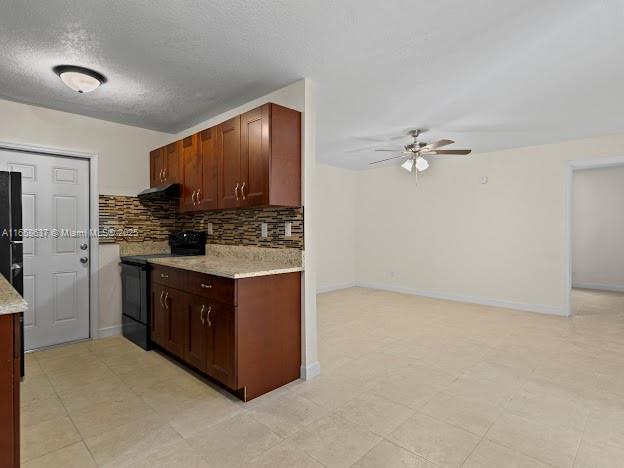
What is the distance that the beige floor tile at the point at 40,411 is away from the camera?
217 centimetres

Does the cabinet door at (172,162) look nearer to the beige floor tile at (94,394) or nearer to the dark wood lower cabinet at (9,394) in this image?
the beige floor tile at (94,394)

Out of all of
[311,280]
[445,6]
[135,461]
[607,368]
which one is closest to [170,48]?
[445,6]

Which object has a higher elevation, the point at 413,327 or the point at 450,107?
the point at 450,107

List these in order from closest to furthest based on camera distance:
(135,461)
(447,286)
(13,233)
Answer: (135,461), (13,233), (447,286)

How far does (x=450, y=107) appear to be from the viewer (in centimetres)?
346

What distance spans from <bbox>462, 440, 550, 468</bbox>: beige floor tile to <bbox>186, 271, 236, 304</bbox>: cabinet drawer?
1.67m

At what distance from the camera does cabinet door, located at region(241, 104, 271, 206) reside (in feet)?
8.82

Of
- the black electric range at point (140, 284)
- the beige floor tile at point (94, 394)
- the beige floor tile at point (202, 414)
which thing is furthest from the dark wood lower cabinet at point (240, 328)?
the black electric range at point (140, 284)

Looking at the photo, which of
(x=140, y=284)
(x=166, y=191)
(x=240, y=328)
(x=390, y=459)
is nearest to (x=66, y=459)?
(x=240, y=328)

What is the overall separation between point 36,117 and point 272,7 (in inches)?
116

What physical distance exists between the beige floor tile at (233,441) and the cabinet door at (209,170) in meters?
1.89

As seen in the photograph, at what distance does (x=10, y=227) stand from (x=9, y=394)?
1.78 meters

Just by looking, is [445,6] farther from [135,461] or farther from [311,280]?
[135,461]

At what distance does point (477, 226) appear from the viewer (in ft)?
18.0
